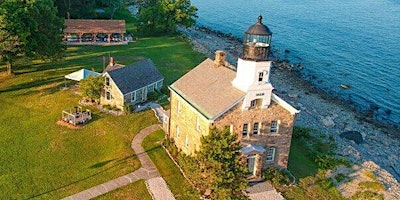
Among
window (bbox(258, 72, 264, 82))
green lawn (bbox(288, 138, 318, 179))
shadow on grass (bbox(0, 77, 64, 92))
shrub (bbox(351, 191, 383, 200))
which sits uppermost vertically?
window (bbox(258, 72, 264, 82))

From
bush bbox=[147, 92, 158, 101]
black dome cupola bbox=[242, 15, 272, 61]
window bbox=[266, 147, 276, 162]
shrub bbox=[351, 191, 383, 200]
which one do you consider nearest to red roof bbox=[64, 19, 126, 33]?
bush bbox=[147, 92, 158, 101]

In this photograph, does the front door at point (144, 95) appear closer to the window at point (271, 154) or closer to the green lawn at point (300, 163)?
the green lawn at point (300, 163)

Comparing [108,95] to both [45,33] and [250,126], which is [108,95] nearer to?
[45,33]

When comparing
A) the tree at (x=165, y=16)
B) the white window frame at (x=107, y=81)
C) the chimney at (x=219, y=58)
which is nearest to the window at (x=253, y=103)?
the chimney at (x=219, y=58)

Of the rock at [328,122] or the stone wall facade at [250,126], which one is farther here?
the rock at [328,122]

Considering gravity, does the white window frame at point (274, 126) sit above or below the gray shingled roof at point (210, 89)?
below

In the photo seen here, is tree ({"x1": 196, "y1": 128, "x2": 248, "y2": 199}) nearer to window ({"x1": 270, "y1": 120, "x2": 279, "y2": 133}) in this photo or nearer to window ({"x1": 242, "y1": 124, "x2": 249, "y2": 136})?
window ({"x1": 242, "y1": 124, "x2": 249, "y2": 136})
